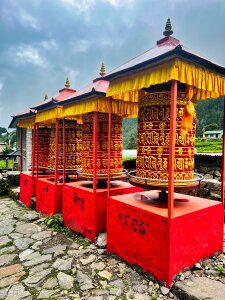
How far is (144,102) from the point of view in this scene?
14.0 ft

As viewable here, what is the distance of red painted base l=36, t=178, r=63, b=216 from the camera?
6938mm

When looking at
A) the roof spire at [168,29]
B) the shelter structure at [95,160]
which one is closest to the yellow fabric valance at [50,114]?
the shelter structure at [95,160]

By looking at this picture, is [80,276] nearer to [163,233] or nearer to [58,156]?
[163,233]

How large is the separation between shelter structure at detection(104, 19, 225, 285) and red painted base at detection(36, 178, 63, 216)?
2.85 meters

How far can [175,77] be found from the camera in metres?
3.25

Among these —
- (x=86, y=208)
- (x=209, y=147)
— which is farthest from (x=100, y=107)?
(x=209, y=147)

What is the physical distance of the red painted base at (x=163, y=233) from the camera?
11.1 ft

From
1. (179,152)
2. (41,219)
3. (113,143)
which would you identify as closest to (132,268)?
(179,152)

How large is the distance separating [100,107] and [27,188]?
5.53m

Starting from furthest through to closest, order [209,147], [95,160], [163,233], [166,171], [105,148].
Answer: [209,147] → [105,148] → [95,160] → [166,171] → [163,233]

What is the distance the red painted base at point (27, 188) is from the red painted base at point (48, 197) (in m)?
0.82

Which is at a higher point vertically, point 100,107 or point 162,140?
point 100,107

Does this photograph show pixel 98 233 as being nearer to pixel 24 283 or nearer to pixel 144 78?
pixel 24 283

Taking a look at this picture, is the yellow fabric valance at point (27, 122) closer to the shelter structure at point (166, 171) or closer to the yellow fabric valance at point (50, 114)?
the yellow fabric valance at point (50, 114)
